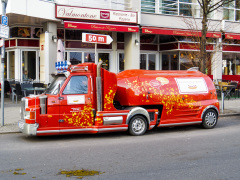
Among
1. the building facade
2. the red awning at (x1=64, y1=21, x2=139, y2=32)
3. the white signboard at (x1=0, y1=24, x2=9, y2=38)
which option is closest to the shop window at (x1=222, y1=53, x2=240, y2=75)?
the building facade

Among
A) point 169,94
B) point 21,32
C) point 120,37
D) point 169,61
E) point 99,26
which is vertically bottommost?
point 169,94

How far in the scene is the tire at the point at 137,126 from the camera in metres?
9.38

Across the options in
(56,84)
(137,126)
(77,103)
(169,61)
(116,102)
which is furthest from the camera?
(169,61)

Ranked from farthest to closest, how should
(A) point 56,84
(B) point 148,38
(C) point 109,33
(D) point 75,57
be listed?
(B) point 148,38 → (C) point 109,33 → (D) point 75,57 → (A) point 56,84

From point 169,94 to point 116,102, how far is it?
1698 mm

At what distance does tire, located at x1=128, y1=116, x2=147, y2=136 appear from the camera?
9.38m

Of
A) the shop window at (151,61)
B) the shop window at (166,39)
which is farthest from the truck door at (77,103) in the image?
the shop window at (166,39)

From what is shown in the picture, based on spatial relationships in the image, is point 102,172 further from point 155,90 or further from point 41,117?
point 155,90

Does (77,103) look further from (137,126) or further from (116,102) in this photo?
(137,126)

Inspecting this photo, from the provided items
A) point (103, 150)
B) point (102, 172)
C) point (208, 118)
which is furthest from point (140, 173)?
point (208, 118)

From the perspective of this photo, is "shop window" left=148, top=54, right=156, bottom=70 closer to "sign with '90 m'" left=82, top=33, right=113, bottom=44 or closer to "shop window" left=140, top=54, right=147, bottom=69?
"shop window" left=140, top=54, right=147, bottom=69

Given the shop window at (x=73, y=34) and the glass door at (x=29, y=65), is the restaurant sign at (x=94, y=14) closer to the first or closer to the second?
the shop window at (x=73, y=34)

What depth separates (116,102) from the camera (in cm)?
997

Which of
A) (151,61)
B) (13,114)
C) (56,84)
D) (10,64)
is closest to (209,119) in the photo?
(56,84)
